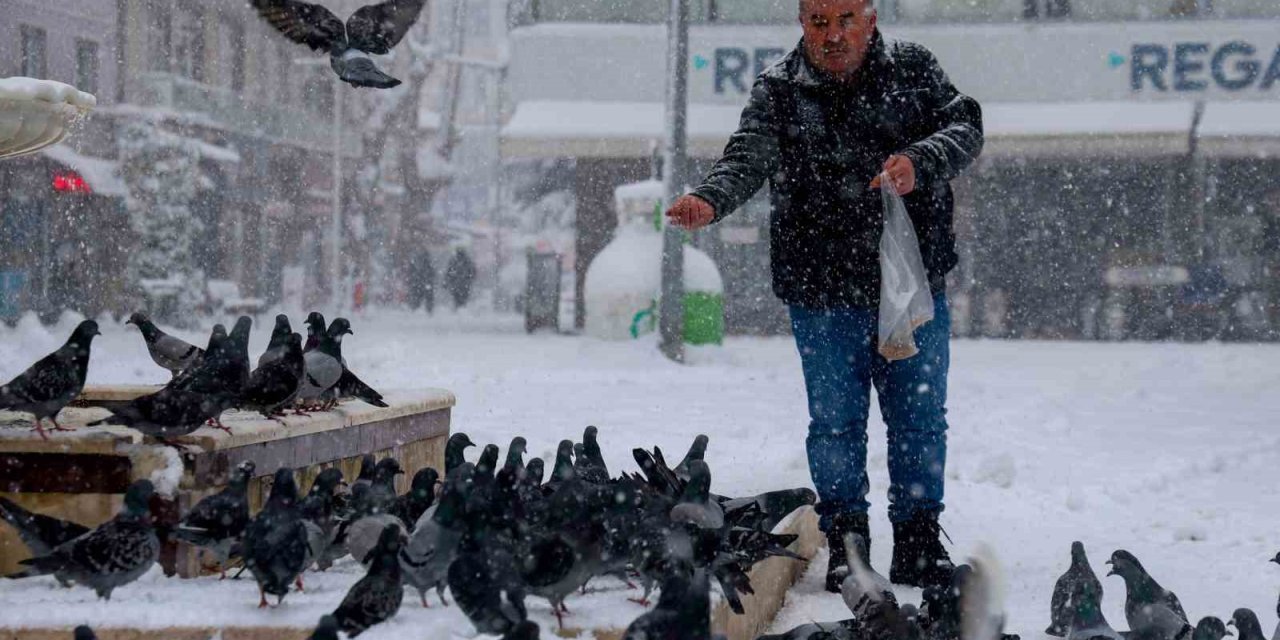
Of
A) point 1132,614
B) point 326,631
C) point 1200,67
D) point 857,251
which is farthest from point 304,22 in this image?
point 1200,67

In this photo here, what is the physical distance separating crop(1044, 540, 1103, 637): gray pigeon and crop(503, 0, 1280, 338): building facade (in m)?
17.3

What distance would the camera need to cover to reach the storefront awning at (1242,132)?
20.2m

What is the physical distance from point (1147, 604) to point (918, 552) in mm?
805

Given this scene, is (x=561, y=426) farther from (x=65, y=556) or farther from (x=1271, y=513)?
(x=65, y=556)

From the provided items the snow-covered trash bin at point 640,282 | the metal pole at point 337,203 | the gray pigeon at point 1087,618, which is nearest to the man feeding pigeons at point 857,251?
the gray pigeon at point 1087,618

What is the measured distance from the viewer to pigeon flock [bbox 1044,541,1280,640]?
3785mm

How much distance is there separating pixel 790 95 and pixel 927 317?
37.1 inches

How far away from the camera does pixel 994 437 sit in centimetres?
949

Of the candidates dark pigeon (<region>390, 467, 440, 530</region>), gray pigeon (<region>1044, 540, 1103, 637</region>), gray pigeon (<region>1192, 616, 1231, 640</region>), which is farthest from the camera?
dark pigeon (<region>390, 467, 440, 530</region>)

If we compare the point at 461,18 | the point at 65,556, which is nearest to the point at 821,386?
the point at 65,556

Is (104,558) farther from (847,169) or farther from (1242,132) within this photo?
(1242,132)

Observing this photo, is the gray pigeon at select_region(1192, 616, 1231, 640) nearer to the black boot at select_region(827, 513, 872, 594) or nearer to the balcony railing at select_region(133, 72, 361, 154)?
the black boot at select_region(827, 513, 872, 594)

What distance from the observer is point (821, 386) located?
4.68 m

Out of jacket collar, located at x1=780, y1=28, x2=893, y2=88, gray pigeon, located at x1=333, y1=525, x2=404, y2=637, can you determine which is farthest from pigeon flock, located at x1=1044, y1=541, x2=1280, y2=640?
gray pigeon, located at x1=333, y1=525, x2=404, y2=637
